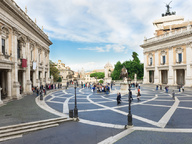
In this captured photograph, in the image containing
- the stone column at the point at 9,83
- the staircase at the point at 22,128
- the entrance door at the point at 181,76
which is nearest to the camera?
the staircase at the point at 22,128

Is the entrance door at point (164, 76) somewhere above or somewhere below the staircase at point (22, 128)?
above

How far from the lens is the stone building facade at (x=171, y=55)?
30.3 metres

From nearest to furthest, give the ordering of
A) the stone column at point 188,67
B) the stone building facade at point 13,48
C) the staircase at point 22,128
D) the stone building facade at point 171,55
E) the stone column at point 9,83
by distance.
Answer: the staircase at point 22,128
the stone building facade at point 13,48
the stone column at point 9,83
the stone column at point 188,67
the stone building facade at point 171,55

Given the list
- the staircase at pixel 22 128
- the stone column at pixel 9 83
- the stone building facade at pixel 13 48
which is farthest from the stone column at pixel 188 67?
the stone column at pixel 9 83

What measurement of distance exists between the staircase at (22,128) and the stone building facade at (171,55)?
33.4 m

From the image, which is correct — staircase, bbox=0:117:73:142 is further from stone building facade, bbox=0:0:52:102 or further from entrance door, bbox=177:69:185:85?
entrance door, bbox=177:69:185:85

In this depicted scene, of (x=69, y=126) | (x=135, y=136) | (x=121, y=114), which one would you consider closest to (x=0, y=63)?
(x=69, y=126)

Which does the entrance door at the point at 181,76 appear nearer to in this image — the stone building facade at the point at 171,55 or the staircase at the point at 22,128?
the stone building facade at the point at 171,55

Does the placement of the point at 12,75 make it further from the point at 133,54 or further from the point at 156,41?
the point at 133,54

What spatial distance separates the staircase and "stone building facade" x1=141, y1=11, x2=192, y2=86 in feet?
109

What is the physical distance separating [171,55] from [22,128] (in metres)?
37.6

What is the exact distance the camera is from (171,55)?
3388cm

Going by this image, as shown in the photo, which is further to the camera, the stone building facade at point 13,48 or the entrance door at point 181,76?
the entrance door at point 181,76

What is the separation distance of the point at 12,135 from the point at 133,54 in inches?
2321
